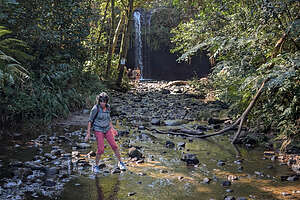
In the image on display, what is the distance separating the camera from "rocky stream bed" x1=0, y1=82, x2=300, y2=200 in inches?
187

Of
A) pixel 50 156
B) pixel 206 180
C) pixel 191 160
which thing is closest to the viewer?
pixel 206 180

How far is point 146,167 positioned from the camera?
6.02 meters

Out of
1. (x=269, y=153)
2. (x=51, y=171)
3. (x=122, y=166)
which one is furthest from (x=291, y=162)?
(x=51, y=171)

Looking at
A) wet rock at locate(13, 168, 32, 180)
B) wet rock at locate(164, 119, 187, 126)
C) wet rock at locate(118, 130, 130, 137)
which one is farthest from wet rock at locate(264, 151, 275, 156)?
wet rock at locate(13, 168, 32, 180)

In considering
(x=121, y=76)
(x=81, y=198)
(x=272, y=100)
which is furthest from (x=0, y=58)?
(x=121, y=76)

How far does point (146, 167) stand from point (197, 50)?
475cm

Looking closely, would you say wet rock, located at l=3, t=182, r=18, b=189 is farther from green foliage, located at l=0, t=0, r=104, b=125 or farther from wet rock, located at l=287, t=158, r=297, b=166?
wet rock, located at l=287, t=158, r=297, b=166

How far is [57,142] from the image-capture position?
25.1 feet

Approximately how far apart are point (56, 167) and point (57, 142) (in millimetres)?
1992

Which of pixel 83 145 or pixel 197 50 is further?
pixel 197 50

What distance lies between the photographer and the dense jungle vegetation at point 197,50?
6781 mm

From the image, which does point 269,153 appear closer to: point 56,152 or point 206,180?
point 206,180

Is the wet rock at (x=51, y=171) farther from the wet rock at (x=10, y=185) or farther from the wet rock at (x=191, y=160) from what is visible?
the wet rock at (x=191, y=160)

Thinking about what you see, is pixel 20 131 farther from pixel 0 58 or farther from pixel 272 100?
pixel 272 100
